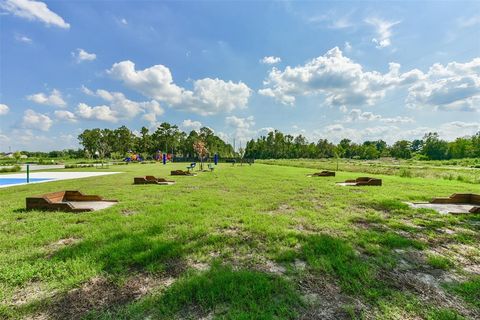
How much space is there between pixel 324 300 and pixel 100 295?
8.22 feet

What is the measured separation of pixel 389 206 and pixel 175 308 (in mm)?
7299

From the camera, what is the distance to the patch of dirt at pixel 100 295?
238cm

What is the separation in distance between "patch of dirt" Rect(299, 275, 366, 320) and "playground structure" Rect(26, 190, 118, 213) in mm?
6174

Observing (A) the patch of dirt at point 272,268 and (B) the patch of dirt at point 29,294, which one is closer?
(B) the patch of dirt at point 29,294

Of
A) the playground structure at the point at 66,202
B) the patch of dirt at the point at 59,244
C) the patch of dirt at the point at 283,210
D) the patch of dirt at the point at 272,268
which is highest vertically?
the playground structure at the point at 66,202

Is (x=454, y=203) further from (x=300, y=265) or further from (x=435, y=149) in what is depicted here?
(x=435, y=149)

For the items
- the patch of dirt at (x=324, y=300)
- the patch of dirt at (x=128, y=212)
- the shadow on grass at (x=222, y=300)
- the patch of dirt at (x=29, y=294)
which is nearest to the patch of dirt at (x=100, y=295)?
the shadow on grass at (x=222, y=300)

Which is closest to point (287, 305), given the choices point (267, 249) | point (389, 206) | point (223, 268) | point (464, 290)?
point (223, 268)

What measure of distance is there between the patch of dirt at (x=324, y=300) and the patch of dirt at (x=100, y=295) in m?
1.64

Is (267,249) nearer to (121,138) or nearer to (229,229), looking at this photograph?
(229,229)

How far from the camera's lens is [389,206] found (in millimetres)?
7340

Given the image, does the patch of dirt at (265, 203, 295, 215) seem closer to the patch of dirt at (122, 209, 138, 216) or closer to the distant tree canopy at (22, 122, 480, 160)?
the patch of dirt at (122, 209, 138, 216)

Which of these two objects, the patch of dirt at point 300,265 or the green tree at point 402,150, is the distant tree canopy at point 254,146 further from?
the patch of dirt at point 300,265

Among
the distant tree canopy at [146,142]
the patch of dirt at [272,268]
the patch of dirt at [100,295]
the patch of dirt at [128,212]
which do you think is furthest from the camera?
the distant tree canopy at [146,142]
